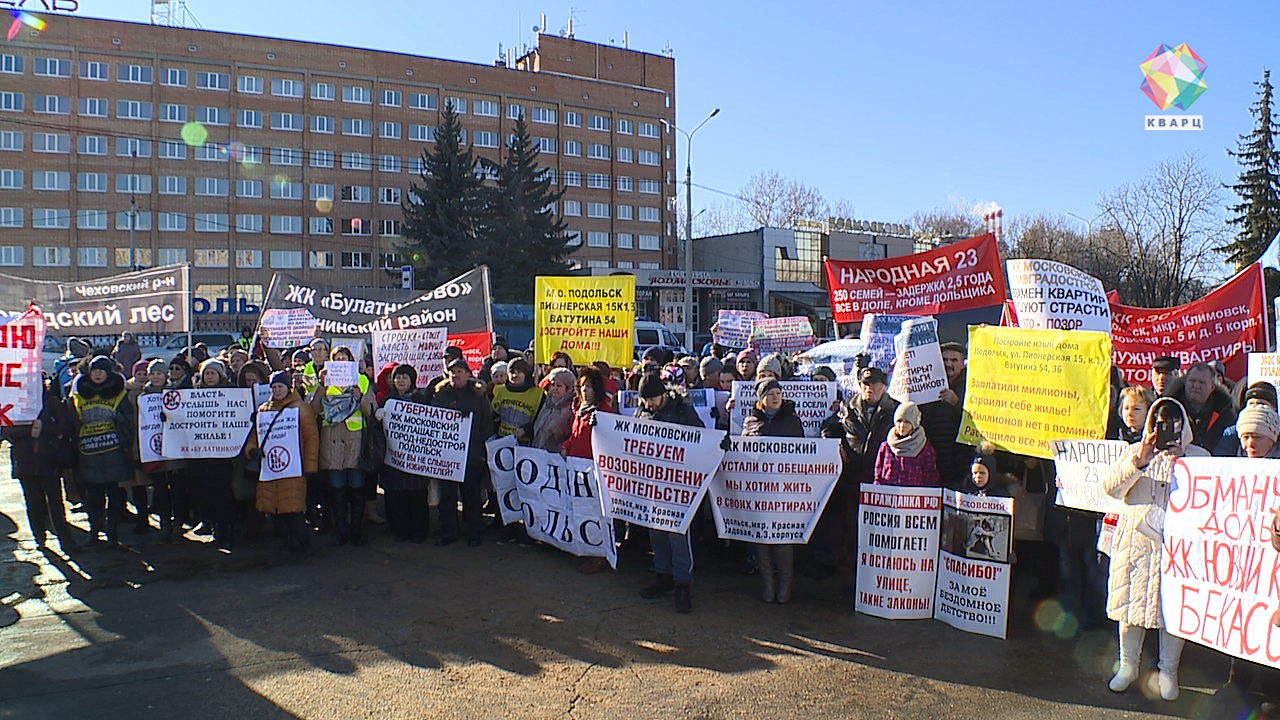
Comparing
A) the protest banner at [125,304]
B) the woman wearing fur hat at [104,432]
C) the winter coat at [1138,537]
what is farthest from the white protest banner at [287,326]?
the winter coat at [1138,537]

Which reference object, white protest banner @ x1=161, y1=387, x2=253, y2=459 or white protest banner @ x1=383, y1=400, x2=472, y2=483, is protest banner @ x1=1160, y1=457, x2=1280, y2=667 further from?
white protest banner @ x1=161, y1=387, x2=253, y2=459

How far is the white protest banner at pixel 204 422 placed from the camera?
8.62m

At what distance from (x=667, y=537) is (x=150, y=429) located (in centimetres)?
506

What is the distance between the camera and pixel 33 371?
762 cm

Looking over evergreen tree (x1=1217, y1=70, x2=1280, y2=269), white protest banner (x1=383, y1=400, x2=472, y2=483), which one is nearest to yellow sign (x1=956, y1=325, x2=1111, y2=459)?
white protest banner (x1=383, y1=400, x2=472, y2=483)

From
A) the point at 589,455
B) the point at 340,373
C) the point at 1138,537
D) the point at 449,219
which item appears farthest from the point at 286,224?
the point at 1138,537

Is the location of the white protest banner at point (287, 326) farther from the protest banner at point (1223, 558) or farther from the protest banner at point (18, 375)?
the protest banner at point (1223, 558)

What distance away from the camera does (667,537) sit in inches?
277

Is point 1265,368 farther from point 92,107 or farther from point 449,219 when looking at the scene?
point 92,107

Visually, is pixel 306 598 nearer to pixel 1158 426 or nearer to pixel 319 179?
pixel 1158 426

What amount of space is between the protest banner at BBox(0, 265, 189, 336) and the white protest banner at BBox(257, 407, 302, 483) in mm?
3083

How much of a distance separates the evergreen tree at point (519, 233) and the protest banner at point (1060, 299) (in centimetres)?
4109

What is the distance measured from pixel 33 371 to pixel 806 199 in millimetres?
76059

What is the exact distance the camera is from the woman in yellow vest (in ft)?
28.5
